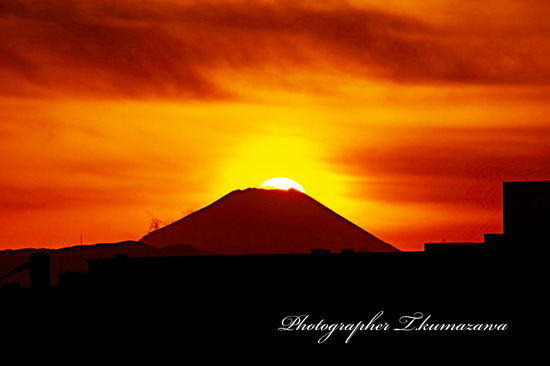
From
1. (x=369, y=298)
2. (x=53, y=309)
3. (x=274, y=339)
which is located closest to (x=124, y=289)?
(x=53, y=309)

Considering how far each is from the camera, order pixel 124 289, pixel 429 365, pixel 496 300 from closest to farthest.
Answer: pixel 429 365 < pixel 496 300 < pixel 124 289

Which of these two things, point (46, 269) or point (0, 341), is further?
point (46, 269)

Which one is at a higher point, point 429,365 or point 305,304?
point 305,304

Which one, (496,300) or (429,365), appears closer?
(429,365)

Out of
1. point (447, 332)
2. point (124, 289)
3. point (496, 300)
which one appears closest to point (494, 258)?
point (496, 300)

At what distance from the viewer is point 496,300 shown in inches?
1613

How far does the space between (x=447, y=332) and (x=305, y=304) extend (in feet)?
20.4

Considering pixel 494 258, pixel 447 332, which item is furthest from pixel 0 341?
pixel 494 258

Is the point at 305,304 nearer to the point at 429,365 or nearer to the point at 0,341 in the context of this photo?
the point at 429,365

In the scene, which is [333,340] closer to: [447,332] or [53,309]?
[447,332]

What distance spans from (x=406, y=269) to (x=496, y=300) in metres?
4.07

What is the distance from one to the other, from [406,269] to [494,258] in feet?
11.8

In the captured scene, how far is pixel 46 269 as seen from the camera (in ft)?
152

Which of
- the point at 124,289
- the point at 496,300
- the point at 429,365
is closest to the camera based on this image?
the point at 429,365
